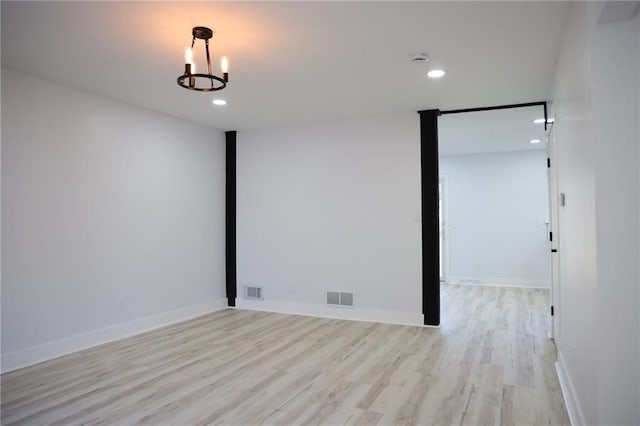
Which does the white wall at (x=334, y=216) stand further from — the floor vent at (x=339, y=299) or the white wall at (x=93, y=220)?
the white wall at (x=93, y=220)

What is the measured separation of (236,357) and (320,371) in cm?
84

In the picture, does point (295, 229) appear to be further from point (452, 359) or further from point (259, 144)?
point (452, 359)

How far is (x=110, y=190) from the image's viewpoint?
4480 mm

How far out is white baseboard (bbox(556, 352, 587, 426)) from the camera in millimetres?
2447

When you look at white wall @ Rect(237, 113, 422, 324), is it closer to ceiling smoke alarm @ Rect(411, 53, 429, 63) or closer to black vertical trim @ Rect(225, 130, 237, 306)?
black vertical trim @ Rect(225, 130, 237, 306)

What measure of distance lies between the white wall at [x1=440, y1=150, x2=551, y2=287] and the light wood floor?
10.3 feet

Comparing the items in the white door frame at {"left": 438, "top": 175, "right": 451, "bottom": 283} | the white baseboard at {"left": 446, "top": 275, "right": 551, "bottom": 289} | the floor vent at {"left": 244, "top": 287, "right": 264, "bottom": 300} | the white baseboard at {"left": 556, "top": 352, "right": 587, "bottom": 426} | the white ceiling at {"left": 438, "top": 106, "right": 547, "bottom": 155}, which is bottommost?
the white baseboard at {"left": 446, "top": 275, "right": 551, "bottom": 289}

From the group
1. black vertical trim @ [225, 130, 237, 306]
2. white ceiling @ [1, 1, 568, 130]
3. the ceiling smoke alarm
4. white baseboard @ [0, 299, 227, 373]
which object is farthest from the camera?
black vertical trim @ [225, 130, 237, 306]

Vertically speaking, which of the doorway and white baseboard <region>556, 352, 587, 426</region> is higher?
the doorway

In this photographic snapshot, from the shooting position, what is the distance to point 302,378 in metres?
3.33

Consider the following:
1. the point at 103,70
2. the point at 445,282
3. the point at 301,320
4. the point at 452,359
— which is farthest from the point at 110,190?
the point at 445,282

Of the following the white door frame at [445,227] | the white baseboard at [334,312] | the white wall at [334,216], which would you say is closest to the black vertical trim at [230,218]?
the white wall at [334,216]

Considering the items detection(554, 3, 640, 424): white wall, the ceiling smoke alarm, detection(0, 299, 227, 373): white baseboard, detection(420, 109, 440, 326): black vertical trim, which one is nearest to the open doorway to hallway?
detection(420, 109, 440, 326): black vertical trim

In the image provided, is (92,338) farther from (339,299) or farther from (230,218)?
(339,299)
